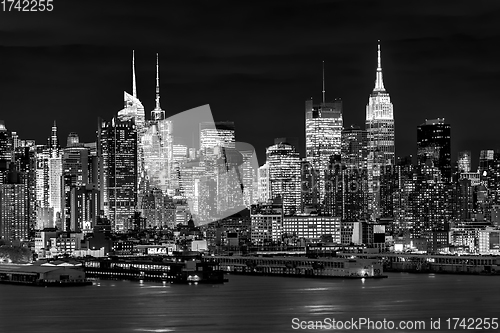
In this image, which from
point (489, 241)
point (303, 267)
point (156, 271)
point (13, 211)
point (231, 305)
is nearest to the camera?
point (231, 305)

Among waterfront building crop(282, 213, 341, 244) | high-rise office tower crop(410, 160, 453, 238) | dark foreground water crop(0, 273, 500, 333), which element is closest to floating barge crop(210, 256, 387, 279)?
dark foreground water crop(0, 273, 500, 333)

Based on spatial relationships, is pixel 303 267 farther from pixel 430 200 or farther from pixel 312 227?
pixel 430 200

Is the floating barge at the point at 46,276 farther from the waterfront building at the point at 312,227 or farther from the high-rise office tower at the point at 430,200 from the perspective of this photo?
the high-rise office tower at the point at 430,200

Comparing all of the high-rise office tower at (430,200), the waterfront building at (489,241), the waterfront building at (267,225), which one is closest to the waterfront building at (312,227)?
the waterfront building at (267,225)

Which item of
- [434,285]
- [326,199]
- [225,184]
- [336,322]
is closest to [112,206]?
[225,184]

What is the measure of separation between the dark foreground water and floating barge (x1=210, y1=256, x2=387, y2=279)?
3469 millimetres

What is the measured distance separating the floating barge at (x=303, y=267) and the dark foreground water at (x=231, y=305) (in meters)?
3.47

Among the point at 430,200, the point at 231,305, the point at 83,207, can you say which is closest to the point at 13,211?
the point at 83,207

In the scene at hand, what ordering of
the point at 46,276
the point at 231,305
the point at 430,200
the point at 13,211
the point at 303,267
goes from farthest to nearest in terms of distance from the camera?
the point at 430,200
the point at 13,211
the point at 303,267
the point at 46,276
the point at 231,305

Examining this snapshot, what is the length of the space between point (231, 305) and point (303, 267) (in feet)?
44.8

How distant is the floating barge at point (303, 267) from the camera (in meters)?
39.6

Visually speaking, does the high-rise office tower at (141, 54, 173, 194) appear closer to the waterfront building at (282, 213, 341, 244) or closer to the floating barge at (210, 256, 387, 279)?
the waterfront building at (282, 213, 341, 244)

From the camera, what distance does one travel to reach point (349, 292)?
31797 mm

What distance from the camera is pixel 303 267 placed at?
135 ft
